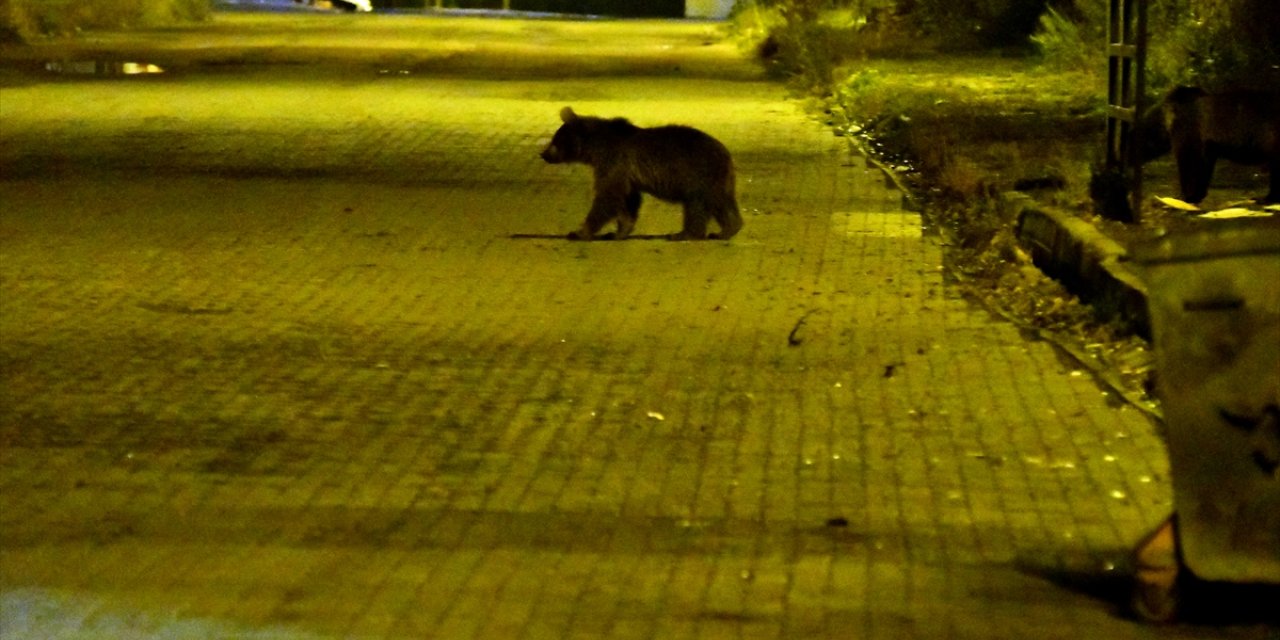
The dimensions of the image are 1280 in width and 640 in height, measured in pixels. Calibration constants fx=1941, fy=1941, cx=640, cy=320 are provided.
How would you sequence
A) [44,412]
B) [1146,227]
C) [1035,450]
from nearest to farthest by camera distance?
[1035,450]
[44,412]
[1146,227]

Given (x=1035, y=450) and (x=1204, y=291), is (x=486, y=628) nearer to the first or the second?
(x=1204, y=291)

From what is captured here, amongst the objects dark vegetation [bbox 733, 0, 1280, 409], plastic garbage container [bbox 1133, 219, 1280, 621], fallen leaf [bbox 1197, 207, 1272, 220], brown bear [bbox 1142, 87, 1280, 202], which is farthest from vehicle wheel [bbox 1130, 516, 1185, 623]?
brown bear [bbox 1142, 87, 1280, 202]

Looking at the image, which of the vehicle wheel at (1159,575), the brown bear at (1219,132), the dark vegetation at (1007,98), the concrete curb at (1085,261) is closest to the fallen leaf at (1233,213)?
the dark vegetation at (1007,98)

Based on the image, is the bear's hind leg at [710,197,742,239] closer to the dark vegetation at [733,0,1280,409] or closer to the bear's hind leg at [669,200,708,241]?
the bear's hind leg at [669,200,708,241]

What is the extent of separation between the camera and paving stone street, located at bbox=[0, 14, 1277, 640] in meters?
6.50

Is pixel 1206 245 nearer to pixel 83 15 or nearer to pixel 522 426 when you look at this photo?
pixel 522 426

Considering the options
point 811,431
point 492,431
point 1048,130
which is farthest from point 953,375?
point 1048,130

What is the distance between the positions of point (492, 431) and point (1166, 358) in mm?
3587

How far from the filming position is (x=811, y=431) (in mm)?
8820

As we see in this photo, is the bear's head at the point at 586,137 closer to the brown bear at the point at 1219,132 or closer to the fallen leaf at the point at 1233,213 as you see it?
the brown bear at the point at 1219,132

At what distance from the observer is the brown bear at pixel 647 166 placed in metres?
13.8

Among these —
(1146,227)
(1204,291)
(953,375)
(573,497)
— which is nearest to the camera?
(1204,291)

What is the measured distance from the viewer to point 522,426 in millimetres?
8875

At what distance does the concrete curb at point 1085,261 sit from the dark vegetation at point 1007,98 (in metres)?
0.10
